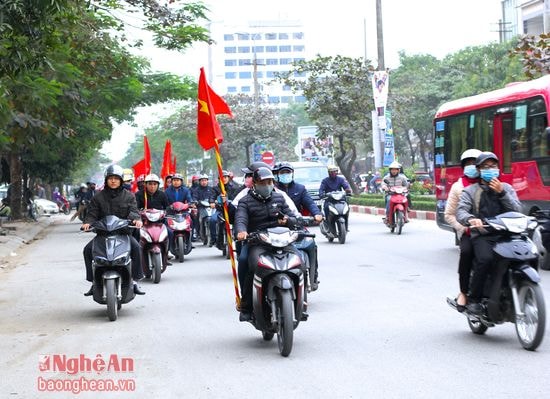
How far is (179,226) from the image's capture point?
55.4 ft

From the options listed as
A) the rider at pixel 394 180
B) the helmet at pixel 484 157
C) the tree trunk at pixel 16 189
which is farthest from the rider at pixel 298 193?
the tree trunk at pixel 16 189

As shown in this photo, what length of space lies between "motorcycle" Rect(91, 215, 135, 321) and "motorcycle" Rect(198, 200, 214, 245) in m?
9.20

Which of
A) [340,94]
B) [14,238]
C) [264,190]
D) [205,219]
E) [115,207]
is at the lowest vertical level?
[14,238]

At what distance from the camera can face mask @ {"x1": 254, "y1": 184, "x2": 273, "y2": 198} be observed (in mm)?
8531

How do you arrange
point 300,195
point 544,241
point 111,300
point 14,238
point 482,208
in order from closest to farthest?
point 482,208
point 111,300
point 300,195
point 544,241
point 14,238

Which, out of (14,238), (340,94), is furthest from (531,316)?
(340,94)

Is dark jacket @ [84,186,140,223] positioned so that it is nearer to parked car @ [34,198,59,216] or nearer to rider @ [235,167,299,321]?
rider @ [235,167,299,321]

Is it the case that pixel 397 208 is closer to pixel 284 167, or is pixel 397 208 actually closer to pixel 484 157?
pixel 284 167

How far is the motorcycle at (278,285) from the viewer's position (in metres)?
7.67

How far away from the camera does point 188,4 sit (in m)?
25.1

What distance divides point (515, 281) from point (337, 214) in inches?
481

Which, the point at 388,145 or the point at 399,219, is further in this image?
the point at 388,145

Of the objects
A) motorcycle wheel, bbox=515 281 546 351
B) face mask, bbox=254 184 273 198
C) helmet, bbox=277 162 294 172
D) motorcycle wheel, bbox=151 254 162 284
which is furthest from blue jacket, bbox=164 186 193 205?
motorcycle wheel, bbox=515 281 546 351

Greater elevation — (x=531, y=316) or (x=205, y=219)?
(x=531, y=316)
